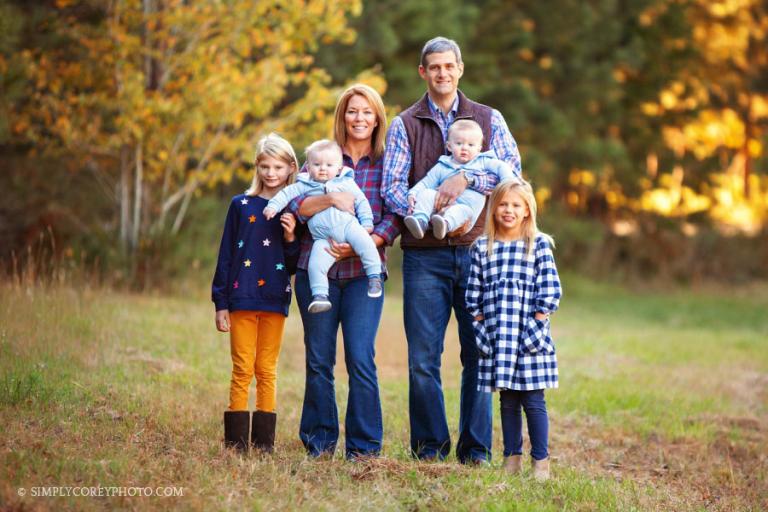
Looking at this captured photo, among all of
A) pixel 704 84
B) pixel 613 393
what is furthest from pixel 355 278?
pixel 704 84

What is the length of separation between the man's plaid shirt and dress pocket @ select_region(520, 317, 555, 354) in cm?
87

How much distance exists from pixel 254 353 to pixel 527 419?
158 cm

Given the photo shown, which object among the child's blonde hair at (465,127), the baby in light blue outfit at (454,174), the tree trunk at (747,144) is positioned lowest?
the baby in light blue outfit at (454,174)

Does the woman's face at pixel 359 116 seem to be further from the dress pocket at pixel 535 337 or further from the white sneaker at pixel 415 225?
the dress pocket at pixel 535 337

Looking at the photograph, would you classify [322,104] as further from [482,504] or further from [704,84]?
[704,84]

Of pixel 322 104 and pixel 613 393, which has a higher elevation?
pixel 322 104

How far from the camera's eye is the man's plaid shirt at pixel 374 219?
509 centimetres

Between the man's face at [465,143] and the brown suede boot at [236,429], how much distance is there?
6.12ft

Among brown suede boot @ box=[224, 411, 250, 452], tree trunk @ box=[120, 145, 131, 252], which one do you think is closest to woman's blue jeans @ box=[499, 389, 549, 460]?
brown suede boot @ box=[224, 411, 250, 452]

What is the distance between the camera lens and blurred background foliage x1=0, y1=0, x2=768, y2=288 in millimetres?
11320

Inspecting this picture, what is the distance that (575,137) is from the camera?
77.3ft

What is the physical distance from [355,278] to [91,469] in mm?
1693

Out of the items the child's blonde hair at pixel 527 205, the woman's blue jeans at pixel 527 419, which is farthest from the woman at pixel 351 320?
the woman's blue jeans at pixel 527 419

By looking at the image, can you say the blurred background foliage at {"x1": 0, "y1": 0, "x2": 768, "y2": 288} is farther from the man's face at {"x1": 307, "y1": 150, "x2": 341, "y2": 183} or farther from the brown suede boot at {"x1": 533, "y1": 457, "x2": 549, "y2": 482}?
the brown suede boot at {"x1": 533, "y1": 457, "x2": 549, "y2": 482}
